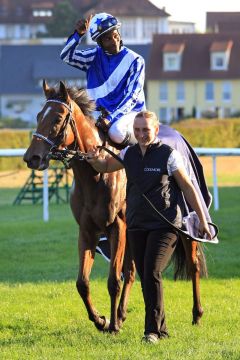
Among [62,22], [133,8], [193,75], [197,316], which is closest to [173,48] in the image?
[193,75]

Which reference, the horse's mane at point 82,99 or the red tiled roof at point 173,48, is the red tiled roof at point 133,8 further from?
the horse's mane at point 82,99

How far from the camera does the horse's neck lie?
26.0 feet

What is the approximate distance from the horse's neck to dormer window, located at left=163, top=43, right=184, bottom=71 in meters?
70.7

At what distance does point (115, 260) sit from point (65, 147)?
898 millimetres

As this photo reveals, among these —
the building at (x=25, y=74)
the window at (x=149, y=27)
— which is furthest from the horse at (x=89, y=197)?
the window at (x=149, y=27)

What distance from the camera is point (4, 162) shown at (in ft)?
117

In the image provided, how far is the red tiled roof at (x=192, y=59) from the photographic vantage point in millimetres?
78125

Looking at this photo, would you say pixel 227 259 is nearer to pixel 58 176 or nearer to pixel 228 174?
pixel 58 176

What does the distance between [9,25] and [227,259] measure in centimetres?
11630

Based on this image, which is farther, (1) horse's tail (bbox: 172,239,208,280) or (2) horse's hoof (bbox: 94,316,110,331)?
(1) horse's tail (bbox: 172,239,208,280)

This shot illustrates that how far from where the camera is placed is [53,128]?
24.9ft

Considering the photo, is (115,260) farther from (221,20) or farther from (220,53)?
(221,20)

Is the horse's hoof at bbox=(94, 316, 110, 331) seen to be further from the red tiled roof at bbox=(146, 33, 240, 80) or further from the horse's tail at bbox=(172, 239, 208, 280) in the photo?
the red tiled roof at bbox=(146, 33, 240, 80)

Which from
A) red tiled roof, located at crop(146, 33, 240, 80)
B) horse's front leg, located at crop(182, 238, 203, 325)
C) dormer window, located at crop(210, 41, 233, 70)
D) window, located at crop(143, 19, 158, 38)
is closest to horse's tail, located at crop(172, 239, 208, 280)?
horse's front leg, located at crop(182, 238, 203, 325)
